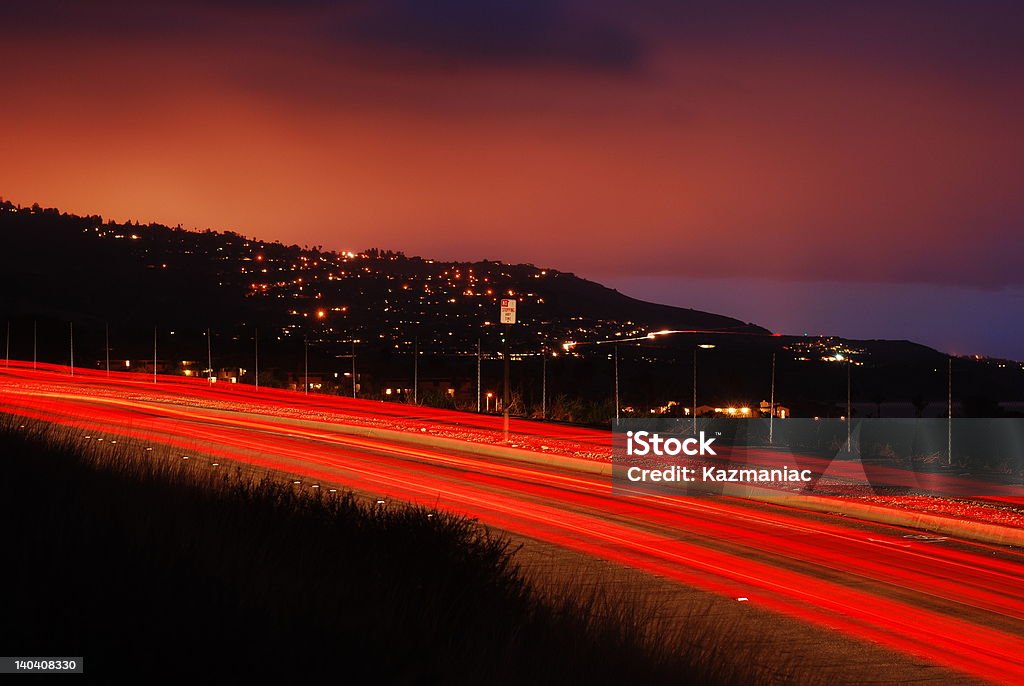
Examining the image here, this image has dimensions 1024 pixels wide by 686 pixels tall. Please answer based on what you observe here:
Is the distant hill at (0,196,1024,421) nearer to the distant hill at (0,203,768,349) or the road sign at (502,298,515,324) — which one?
the distant hill at (0,203,768,349)

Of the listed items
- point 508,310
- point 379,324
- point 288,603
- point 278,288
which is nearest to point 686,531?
point 288,603

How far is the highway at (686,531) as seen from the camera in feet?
37.9

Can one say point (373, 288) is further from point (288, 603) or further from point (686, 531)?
point (288, 603)

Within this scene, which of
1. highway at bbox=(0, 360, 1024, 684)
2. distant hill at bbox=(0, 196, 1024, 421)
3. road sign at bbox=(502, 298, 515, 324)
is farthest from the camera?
distant hill at bbox=(0, 196, 1024, 421)

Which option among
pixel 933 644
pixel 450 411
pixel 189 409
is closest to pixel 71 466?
pixel 933 644

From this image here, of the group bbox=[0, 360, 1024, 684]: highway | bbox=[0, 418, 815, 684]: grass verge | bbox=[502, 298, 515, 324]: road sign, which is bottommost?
bbox=[0, 360, 1024, 684]: highway

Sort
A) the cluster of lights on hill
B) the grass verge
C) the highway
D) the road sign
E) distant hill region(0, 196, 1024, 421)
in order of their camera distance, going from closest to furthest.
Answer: the grass verge → the highway → the road sign → distant hill region(0, 196, 1024, 421) → the cluster of lights on hill

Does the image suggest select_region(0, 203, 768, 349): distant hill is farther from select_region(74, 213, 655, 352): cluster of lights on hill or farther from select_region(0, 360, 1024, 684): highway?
select_region(0, 360, 1024, 684): highway

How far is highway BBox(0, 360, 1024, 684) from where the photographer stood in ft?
37.9

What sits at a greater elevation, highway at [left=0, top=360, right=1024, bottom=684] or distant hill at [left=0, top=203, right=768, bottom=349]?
distant hill at [left=0, top=203, right=768, bottom=349]

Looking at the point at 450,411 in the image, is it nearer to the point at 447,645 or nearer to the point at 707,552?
the point at 707,552

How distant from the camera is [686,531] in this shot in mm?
17141

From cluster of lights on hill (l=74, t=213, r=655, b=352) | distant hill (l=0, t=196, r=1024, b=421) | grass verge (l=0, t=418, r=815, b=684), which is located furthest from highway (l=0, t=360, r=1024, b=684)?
cluster of lights on hill (l=74, t=213, r=655, b=352)

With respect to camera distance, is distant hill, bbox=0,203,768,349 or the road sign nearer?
the road sign
